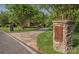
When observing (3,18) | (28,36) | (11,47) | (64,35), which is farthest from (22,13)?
(64,35)

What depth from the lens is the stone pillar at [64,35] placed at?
7.09 metres

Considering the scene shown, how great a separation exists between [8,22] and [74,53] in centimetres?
375

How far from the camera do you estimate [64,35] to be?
7164 mm

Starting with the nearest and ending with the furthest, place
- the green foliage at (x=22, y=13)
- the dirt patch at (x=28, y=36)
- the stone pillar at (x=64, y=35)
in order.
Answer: the stone pillar at (x=64, y=35)
the green foliage at (x=22, y=13)
the dirt patch at (x=28, y=36)

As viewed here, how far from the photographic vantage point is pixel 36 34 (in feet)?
33.9

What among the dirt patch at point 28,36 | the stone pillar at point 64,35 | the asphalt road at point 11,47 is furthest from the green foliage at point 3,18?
the stone pillar at point 64,35

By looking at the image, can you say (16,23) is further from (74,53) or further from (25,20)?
(74,53)

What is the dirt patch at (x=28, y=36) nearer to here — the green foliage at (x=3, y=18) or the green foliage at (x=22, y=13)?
the green foliage at (x=22, y=13)

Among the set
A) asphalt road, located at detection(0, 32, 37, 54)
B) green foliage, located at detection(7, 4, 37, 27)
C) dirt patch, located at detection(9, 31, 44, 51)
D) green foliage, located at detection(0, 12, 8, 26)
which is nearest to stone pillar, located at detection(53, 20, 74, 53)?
asphalt road, located at detection(0, 32, 37, 54)

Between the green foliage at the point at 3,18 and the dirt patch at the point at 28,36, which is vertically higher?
the green foliage at the point at 3,18

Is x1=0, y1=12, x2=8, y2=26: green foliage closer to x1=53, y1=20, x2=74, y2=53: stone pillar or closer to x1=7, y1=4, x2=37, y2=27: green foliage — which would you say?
x1=7, y1=4, x2=37, y2=27: green foliage

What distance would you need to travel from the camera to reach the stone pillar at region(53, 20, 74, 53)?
7090 millimetres

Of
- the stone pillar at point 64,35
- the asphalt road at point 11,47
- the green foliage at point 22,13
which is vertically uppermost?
the green foliage at point 22,13
